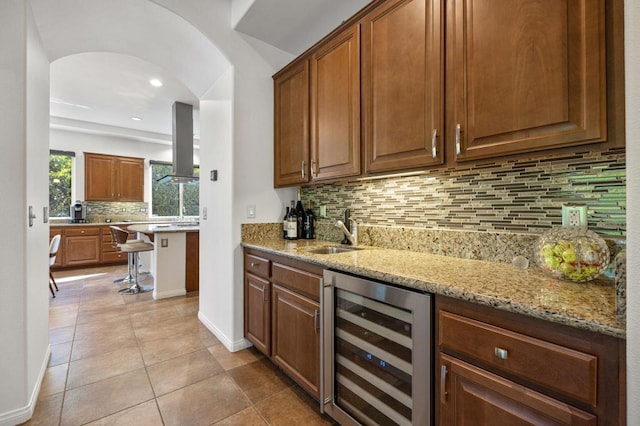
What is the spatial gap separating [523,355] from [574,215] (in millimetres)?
723

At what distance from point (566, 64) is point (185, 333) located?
128 inches

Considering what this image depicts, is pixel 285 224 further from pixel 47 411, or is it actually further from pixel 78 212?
pixel 78 212

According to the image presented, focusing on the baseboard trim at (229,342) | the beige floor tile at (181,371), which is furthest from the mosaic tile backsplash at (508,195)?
the beige floor tile at (181,371)

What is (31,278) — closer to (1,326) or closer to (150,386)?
(1,326)

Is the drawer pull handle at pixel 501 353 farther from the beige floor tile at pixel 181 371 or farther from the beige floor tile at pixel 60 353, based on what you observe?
the beige floor tile at pixel 60 353

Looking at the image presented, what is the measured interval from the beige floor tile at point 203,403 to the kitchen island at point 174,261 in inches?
89.0

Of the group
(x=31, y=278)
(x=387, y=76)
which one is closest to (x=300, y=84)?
(x=387, y=76)

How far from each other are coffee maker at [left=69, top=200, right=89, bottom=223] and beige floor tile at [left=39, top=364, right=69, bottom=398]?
4754 millimetres

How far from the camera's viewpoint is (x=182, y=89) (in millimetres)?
4008

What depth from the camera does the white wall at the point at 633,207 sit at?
627 mm

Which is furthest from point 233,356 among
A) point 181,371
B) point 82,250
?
point 82,250

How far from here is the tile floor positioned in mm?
1613

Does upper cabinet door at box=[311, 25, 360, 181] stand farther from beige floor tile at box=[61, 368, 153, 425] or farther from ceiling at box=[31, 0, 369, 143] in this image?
beige floor tile at box=[61, 368, 153, 425]

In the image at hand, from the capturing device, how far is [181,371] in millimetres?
2061
